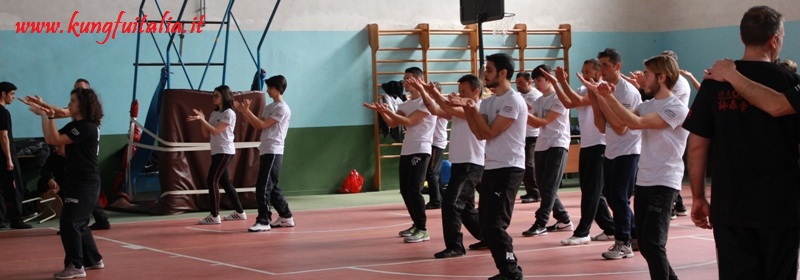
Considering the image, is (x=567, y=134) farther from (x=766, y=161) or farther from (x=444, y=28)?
(x=444, y=28)

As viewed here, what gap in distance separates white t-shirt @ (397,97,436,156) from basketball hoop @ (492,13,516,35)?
24.6ft

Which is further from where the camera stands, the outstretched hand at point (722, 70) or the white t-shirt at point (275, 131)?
the white t-shirt at point (275, 131)

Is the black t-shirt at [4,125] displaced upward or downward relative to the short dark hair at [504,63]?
downward

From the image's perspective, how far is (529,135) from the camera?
10.7 m

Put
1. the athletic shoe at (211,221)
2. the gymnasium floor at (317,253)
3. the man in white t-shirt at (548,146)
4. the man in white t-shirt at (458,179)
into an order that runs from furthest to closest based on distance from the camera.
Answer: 1. the athletic shoe at (211,221)
2. the man in white t-shirt at (548,146)
3. the man in white t-shirt at (458,179)
4. the gymnasium floor at (317,253)

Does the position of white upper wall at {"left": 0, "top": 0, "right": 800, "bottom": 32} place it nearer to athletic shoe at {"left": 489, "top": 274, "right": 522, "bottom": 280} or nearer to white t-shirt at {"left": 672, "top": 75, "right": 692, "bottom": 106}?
white t-shirt at {"left": 672, "top": 75, "right": 692, "bottom": 106}

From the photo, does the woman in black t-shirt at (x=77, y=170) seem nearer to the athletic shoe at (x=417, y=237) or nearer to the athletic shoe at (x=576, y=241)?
the athletic shoe at (x=417, y=237)

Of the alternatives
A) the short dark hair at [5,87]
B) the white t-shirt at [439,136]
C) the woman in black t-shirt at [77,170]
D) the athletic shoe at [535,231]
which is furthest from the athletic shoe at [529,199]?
the woman in black t-shirt at [77,170]

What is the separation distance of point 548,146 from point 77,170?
427cm

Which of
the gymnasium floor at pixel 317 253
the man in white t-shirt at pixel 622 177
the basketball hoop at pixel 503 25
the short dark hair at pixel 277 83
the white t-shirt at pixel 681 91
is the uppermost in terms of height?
the basketball hoop at pixel 503 25

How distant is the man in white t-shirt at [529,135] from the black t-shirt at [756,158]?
18.4ft

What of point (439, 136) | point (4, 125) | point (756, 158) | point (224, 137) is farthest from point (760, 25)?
point (4, 125)

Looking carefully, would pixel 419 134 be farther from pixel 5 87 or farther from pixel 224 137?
pixel 5 87

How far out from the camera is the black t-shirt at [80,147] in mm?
7254
